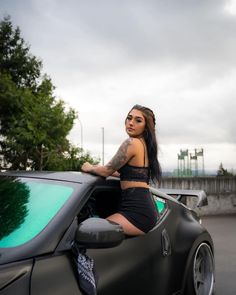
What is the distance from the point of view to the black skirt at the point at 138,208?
121 inches

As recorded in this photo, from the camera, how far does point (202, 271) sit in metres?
4.18

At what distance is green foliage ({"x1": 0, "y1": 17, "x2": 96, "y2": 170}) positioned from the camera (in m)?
23.8

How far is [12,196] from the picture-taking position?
280cm

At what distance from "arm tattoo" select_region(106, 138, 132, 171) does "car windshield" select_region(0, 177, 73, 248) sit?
0.49 m

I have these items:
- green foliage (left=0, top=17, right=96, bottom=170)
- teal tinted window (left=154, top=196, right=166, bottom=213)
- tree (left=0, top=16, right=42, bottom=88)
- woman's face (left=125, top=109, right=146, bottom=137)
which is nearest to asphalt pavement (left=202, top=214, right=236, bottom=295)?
teal tinted window (left=154, top=196, right=166, bottom=213)

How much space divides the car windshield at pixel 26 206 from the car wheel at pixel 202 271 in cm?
165

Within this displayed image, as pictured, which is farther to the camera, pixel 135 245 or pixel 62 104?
pixel 62 104

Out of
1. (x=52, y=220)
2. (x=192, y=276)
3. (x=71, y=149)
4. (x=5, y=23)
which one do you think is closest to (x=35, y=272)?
(x=52, y=220)

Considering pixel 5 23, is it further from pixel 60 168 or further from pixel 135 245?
pixel 135 245

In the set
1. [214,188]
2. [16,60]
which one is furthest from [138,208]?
[16,60]

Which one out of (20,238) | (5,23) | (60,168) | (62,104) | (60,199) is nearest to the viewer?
(20,238)

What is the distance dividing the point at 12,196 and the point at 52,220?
462 mm

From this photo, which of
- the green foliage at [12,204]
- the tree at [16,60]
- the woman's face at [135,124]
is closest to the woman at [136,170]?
the woman's face at [135,124]

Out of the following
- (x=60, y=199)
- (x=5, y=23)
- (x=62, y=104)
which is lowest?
(x=60, y=199)
